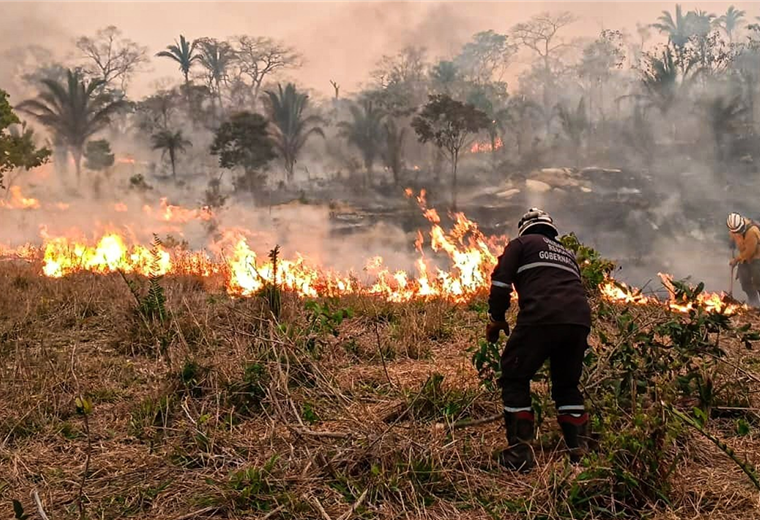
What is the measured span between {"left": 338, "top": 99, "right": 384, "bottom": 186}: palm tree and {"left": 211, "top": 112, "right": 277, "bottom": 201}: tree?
14.6 ft

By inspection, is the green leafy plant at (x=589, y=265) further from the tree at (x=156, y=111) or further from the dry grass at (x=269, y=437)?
the tree at (x=156, y=111)

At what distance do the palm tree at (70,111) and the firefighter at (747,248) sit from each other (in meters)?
23.6

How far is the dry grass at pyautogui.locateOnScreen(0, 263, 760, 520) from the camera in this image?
10.3 feet

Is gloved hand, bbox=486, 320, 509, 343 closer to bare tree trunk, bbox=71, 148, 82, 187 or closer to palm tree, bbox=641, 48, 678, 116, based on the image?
bare tree trunk, bbox=71, 148, 82, 187

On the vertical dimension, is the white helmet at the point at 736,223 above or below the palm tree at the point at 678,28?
below

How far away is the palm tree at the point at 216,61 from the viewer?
30375 millimetres

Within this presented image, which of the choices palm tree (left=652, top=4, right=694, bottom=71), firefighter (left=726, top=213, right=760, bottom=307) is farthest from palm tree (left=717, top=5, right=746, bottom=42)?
firefighter (left=726, top=213, right=760, bottom=307)

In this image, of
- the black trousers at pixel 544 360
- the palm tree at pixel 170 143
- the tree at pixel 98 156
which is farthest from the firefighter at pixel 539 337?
the palm tree at pixel 170 143

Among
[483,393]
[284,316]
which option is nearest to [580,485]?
[483,393]

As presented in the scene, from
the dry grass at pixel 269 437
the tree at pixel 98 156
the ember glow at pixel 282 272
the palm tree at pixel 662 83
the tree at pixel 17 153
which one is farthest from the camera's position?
the palm tree at pixel 662 83

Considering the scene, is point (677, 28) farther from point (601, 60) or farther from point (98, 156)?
point (98, 156)

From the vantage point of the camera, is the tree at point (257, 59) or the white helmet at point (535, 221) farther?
the tree at point (257, 59)

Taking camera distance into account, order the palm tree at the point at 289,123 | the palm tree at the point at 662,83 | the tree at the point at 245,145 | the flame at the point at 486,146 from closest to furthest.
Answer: the tree at the point at 245,145
the palm tree at the point at 289,123
the flame at the point at 486,146
the palm tree at the point at 662,83

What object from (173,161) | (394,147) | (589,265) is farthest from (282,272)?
(394,147)
